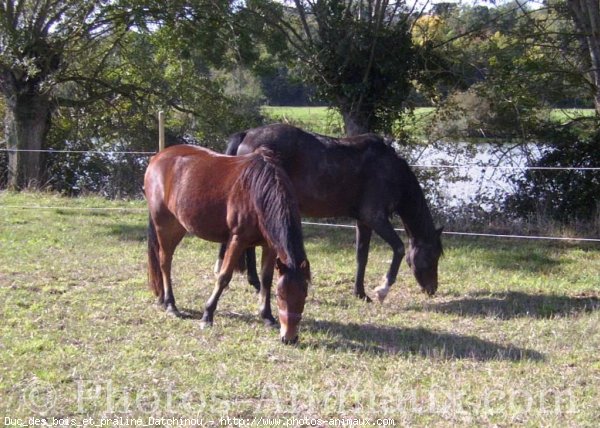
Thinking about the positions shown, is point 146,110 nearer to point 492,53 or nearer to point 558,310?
point 492,53

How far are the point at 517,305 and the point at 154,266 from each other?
12.1 feet

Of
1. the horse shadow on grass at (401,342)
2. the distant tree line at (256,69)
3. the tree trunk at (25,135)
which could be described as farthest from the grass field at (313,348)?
the tree trunk at (25,135)

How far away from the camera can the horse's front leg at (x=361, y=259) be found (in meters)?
7.67

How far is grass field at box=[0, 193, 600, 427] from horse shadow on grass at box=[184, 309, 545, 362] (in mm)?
19

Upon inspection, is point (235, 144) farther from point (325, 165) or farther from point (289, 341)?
point (289, 341)

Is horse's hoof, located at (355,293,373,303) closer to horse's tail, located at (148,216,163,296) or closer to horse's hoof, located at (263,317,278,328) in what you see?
horse's hoof, located at (263,317,278,328)

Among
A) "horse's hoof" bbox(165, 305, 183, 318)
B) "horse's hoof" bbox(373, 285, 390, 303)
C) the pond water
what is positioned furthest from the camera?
the pond water

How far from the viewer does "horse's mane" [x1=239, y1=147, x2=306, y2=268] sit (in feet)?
18.8

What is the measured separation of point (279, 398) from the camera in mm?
4566

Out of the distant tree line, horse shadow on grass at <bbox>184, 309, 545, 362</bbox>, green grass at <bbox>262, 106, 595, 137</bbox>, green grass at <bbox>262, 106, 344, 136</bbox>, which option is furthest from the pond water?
horse shadow on grass at <bbox>184, 309, 545, 362</bbox>

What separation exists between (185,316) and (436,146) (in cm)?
820

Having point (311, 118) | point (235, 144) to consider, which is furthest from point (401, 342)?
point (311, 118)

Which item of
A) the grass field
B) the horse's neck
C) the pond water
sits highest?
the pond water

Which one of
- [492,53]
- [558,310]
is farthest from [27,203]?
[558,310]
